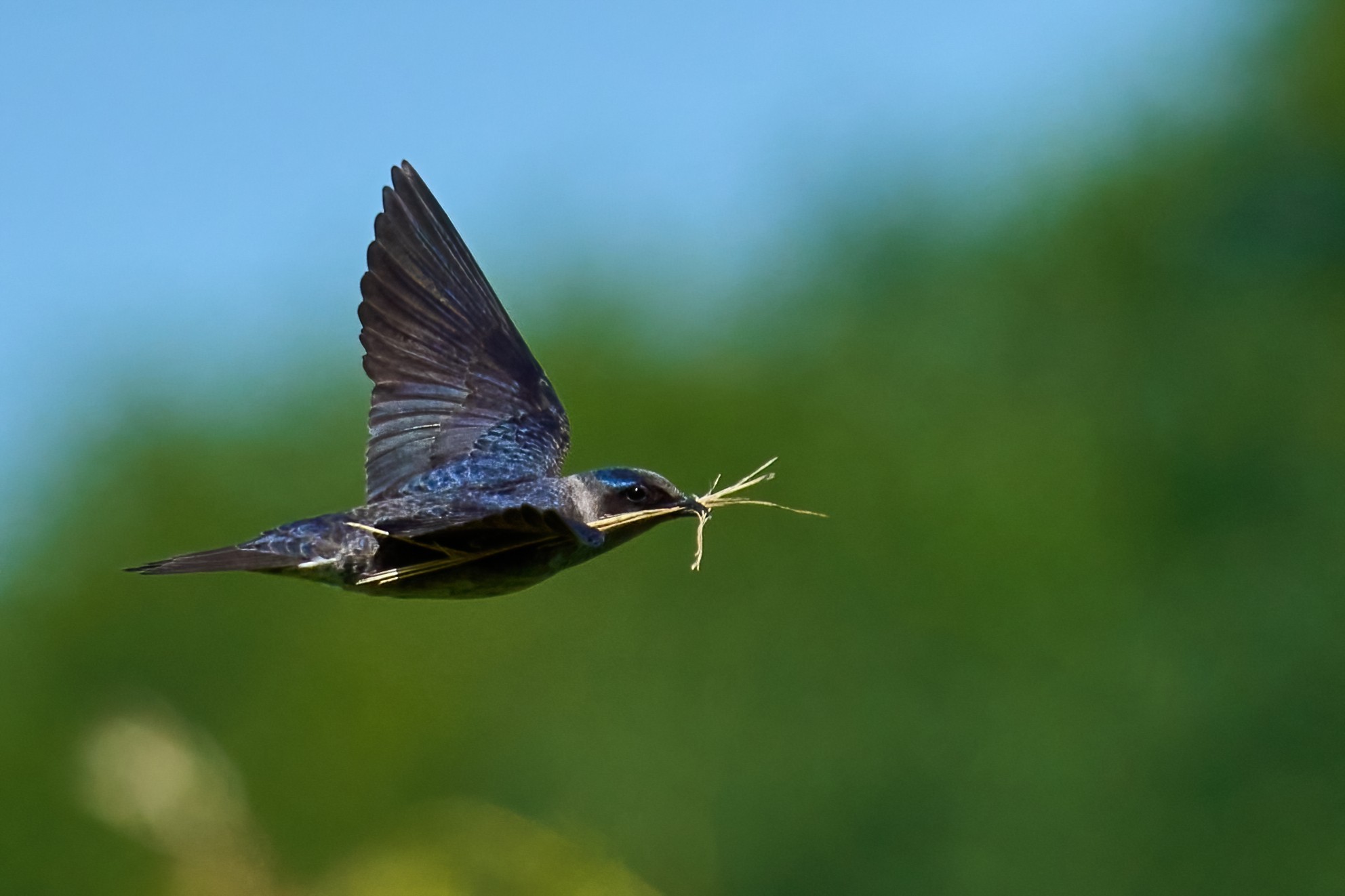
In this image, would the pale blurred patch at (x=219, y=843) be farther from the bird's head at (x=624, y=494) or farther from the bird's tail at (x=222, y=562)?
the bird's head at (x=624, y=494)

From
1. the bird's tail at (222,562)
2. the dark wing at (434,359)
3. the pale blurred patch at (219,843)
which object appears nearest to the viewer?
the bird's tail at (222,562)

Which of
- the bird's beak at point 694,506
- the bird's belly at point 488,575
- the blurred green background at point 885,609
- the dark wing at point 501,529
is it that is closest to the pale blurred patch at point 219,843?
the bird's belly at point 488,575

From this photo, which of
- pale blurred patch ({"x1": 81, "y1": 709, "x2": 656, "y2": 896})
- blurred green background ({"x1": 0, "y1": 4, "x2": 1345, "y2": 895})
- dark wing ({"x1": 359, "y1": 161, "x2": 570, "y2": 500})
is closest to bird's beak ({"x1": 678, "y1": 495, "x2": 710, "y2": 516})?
dark wing ({"x1": 359, "y1": 161, "x2": 570, "y2": 500})

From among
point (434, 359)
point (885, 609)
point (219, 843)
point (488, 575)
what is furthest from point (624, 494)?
point (885, 609)

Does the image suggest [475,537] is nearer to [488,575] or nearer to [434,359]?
[488,575]

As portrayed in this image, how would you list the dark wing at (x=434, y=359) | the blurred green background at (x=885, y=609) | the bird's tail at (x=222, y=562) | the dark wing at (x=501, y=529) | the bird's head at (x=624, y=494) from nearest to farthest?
the dark wing at (x=501, y=529) < the bird's tail at (x=222, y=562) < the bird's head at (x=624, y=494) < the dark wing at (x=434, y=359) < the blurred green background at (x=885, y=609)

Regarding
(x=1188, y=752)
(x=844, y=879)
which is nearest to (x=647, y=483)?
(x=844, y=879)

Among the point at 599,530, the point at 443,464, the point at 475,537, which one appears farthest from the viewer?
the point at 443,464

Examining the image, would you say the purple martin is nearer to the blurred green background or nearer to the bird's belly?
the bird's belly

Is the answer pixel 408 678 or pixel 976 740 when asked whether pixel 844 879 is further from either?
pixel 408 678
